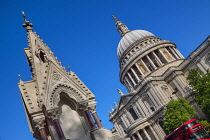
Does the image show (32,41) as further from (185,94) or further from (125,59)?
(125,59)

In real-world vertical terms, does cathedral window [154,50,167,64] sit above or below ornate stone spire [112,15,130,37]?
below

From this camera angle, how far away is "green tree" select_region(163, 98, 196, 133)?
36812 millimetres

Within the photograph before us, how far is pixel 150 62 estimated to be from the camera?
6600 centimetres

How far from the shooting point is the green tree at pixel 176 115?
121 feet

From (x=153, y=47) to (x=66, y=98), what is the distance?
5878 centimetres

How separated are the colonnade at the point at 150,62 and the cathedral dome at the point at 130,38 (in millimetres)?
10422

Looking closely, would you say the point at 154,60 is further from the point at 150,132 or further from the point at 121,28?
the point at 121,28

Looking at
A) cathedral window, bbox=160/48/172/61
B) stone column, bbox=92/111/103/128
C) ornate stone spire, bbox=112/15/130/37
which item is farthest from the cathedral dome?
stone column, bbox=92/111/103/128

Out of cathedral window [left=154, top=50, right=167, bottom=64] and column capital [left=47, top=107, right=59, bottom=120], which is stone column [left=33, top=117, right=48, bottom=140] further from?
cathedral window [left=154, top=50, right=167, bottom=64]

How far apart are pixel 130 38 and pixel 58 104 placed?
71653mm

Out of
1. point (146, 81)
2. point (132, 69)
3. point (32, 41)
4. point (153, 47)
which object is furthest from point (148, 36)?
point (32, 41)

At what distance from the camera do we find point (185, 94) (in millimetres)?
47625

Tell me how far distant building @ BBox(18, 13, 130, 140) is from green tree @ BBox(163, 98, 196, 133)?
27921mm

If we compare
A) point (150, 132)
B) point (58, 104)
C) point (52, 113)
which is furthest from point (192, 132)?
point (150, 132)
